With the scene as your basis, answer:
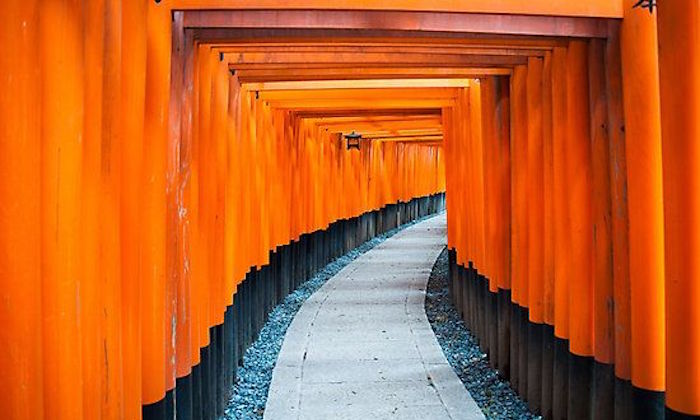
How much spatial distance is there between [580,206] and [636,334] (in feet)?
3.82

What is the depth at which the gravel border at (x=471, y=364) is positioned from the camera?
707 cm

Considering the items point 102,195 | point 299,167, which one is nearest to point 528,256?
point 102,195

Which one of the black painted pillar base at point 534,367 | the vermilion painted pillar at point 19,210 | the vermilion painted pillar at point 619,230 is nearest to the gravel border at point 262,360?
the black painted pillar base at point 534,367

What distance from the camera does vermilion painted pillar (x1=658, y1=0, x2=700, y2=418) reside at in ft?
11.8

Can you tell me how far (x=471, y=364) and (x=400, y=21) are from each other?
4831mm

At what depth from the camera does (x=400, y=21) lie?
511 centimetres

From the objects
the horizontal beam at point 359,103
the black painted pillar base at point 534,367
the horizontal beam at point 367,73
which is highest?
the horizontal beam at point 359,103

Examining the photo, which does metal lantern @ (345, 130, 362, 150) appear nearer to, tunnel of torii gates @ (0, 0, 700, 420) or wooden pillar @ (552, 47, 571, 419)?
tunnel of torii gates @ (0, 0, 700, 420)

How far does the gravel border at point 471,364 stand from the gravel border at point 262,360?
6.72 feet

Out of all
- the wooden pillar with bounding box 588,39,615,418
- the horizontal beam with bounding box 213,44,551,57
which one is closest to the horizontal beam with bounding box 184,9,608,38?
the wooden pillar with bounding box 588,39,615,418

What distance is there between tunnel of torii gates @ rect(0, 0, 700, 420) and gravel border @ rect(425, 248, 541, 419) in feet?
0.91

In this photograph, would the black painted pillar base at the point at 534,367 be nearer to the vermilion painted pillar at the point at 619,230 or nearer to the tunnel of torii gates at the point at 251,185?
the tunnel of torii gates at the point at 251,185

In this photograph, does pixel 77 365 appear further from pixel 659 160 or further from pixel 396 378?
pixel 396 378

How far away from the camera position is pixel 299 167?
13.8 meters
